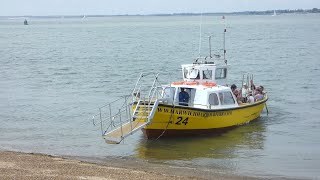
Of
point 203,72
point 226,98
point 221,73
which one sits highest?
point 203,72

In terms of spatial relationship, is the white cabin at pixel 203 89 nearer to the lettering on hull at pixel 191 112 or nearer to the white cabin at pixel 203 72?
the white cabin at pixel 203 72

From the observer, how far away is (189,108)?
73.8 ft

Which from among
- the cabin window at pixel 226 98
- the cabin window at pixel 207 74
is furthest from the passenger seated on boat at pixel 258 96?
the cabin window at pixel 207 74

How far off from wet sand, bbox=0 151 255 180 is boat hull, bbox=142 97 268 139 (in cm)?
337

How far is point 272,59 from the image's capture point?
6112 centimetres

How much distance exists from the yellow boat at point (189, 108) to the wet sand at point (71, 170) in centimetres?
239

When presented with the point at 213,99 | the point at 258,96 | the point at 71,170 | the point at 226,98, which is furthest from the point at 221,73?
the point at 71,170

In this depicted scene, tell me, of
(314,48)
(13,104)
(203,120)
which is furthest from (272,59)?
(203,120)

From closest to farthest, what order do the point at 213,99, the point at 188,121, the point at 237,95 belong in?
the point at 188,121 → the point at 213,99 → the point at 237,95

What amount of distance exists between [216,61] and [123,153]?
26.9ft

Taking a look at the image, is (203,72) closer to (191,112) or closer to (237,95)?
(237,95)

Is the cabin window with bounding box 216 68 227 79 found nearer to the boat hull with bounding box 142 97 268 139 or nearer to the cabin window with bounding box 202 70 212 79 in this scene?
the cabin window with bounding box 202 70 212 79

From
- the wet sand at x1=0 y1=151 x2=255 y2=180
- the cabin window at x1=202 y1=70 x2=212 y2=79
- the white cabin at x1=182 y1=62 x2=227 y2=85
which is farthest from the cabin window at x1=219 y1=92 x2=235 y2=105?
the wet sand at x1=0 y1=151 x2=255 y2=180

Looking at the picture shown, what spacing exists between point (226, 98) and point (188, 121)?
2518 millimetres
